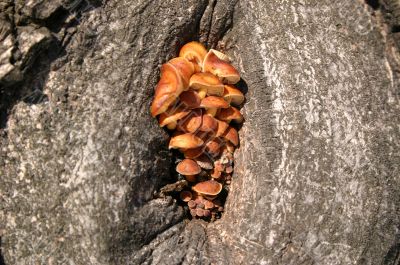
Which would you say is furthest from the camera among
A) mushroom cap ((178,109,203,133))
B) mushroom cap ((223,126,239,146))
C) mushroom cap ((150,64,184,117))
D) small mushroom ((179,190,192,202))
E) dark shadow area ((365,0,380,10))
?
dark shadow area ((365,0,380,10))

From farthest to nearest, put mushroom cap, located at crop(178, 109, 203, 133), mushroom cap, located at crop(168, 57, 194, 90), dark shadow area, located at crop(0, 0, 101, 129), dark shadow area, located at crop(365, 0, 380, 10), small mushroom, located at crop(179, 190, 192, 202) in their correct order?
dark shadow area, located at crop(365, 0, 380, 10) → small mushroom, located at crop(179, 190, 192, 202) → mushroom cap, located at crop(178, 109, 203, 133) → mushroom cap, located at crop(168, 57, 194, 90) → dark shadow area, located at crop(0, 0, 101, 129)

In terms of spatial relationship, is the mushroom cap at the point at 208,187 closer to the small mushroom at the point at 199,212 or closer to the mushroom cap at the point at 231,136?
the small mushroom at the point at 199,212

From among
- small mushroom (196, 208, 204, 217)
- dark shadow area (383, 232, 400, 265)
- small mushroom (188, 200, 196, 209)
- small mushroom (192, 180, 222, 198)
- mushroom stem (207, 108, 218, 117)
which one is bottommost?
dark shadow area (383, 232, 400, 265)

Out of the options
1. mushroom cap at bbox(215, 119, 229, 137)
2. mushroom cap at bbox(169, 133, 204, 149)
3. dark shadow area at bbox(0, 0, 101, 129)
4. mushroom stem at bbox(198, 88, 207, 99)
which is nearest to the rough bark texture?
dark shadow area at bbox(0, 0, 101, 129)

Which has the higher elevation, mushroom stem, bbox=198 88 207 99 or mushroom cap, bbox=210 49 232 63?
mushroom cap, bbox=210 49 232 63

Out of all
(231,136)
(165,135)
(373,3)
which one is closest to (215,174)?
(231,136)

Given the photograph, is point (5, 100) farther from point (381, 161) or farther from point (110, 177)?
point (381, 161)

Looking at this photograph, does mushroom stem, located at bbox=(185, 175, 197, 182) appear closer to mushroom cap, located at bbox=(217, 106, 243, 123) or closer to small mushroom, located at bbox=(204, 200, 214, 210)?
small mushroom, located at bbox=(204, 200, 214, 210)

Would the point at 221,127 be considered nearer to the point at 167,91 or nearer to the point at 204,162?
the point at 204,162
